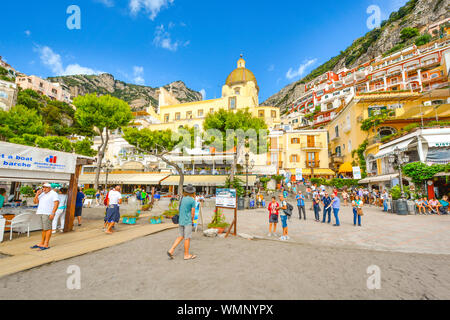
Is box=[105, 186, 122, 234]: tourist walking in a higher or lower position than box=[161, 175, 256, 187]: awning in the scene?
lower

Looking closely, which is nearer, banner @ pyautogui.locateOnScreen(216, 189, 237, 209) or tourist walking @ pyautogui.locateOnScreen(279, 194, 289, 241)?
tourist walking @ pyautogui.locateOnScreen(279, 194, 289, 241)

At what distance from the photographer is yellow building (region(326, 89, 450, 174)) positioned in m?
22.9

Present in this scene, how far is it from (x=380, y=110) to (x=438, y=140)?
9972 millimetres

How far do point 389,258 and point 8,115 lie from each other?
95.5ft

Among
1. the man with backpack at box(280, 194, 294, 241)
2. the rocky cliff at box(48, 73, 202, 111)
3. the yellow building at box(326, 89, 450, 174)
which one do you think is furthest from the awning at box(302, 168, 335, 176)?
the rocky cliff at box(48, 73, 202, 111)

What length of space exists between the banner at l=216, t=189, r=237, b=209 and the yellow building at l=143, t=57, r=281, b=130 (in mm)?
29266

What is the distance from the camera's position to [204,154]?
1022 inches

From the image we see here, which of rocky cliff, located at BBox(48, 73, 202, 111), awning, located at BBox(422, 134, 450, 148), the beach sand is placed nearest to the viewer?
the beach sand

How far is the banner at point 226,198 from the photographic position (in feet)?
25.0

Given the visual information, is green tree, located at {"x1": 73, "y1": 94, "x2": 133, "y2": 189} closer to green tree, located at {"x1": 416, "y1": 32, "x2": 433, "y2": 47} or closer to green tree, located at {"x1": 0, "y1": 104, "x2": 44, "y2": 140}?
green tree, located at {"x1": 0, "y1": 104, "x2": 44, "y2": 140}

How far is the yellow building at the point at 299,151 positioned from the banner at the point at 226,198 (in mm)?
25085

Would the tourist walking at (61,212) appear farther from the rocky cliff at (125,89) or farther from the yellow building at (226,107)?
the rocky cliff at (125,89)

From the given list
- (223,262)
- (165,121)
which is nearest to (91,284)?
(223,262)

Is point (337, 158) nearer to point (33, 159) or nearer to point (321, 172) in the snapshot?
point (321, 172)
